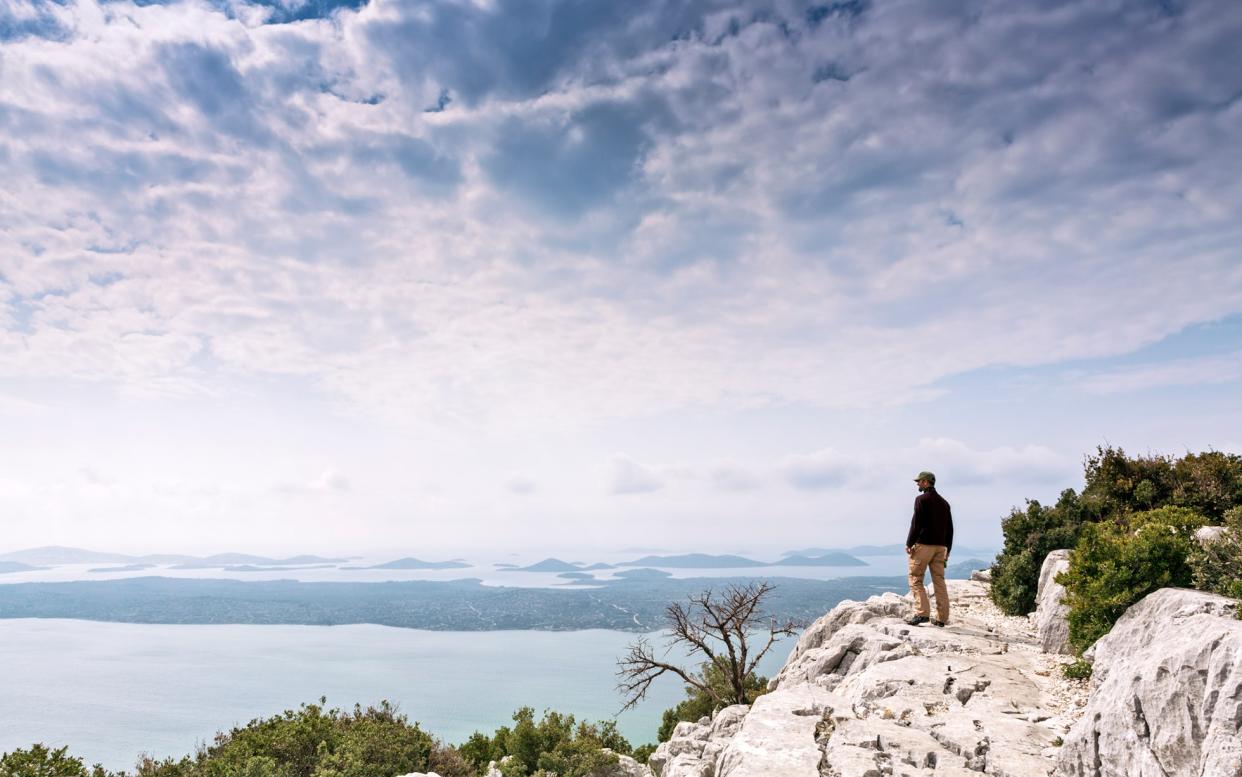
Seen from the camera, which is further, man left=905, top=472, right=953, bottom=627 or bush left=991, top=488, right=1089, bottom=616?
bush left=991, top=488, right=1089, bottom=616

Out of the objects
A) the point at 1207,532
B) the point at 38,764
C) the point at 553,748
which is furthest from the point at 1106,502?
the point at 38,764

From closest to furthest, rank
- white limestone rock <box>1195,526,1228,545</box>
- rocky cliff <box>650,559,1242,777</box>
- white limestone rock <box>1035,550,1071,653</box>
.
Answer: rocky cliff <box>650,559,1242,777</box>
white limestone rock <box>1195,526,1228,545</box>
white limestone rock <box>1035,550,1071,653</box>

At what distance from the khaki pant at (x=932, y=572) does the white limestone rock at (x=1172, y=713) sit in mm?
6741

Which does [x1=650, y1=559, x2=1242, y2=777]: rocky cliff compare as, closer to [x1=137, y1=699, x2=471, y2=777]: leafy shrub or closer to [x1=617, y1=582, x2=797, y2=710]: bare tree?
[x1=137, y1=699, x2=471, y2=777]: leafy shrub

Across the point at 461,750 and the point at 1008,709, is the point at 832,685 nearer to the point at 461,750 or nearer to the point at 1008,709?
the point at 1008,709

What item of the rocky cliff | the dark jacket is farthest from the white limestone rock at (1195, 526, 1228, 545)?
the dark jacket

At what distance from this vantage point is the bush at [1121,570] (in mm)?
11141

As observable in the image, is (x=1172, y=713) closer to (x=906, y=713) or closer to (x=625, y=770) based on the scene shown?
(x=906, y=713)

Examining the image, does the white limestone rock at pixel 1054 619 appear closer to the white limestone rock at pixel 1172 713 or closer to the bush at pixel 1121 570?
the bush at pixel 1121 570

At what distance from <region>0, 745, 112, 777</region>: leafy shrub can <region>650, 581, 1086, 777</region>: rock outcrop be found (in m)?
15.9

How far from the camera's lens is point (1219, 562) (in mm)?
10477

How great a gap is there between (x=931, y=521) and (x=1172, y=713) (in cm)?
856

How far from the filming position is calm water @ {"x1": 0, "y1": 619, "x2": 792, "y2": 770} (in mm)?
93375

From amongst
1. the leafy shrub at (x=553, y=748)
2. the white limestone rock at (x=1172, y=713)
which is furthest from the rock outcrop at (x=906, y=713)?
the leafy shrub at (x=553, y=748)
